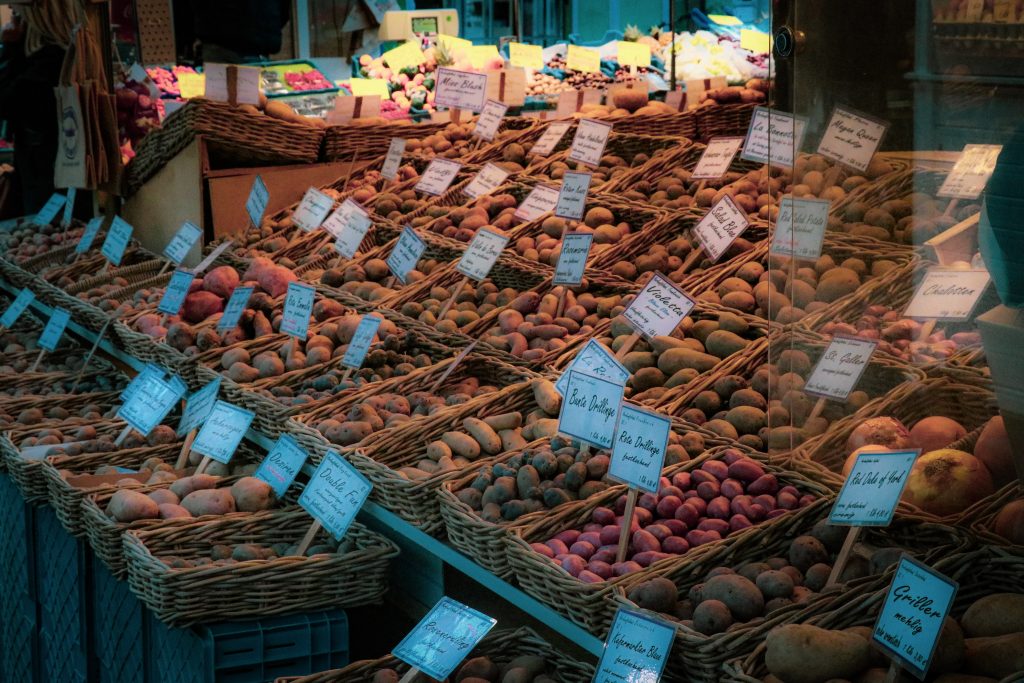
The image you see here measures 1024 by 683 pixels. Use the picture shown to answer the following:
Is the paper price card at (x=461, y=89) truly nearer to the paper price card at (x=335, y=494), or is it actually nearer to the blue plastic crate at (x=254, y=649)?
the paper price card at (x=335, y=494)

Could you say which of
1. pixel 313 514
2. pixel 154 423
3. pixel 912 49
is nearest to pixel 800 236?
pixel 912 49

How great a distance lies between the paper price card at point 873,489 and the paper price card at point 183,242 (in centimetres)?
323

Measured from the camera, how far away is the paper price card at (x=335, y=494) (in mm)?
2756

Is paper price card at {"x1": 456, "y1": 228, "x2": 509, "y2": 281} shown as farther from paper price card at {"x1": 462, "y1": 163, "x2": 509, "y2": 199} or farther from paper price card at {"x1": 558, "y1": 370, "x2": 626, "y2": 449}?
paper price card at {"x1": 558, "y1": 370, "x2": 626, "y2": 449}

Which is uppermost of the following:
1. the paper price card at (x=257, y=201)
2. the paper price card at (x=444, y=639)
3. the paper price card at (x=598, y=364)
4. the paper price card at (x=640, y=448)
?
the paper price card at (x=257, y=201)

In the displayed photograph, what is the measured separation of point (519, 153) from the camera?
191 inches

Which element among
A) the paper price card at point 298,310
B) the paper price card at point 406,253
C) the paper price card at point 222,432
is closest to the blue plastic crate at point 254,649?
the paper price card at point 222,432

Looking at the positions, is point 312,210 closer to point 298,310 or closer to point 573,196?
point 298,310

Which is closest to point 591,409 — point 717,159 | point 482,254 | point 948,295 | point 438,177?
point 948,295

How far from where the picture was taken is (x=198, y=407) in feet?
11.7

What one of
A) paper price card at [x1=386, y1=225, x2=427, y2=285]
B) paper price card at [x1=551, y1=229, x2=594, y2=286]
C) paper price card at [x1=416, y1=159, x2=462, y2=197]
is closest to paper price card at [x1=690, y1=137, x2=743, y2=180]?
paper price card at [x1=551, y1=229, x2=594, y2=286]

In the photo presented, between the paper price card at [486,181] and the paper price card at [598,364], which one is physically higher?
the paper price card at [486,181]

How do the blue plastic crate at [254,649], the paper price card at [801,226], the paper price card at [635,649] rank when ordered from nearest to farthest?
the paper price card at [635,649] < the paper price card at [801,226] < the blue plastic crate at [254,649]

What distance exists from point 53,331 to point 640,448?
3.17 m
